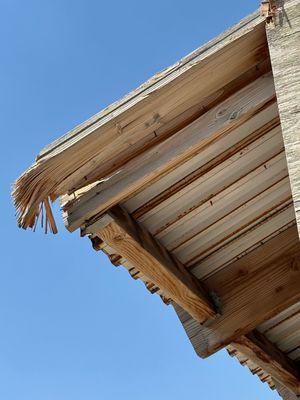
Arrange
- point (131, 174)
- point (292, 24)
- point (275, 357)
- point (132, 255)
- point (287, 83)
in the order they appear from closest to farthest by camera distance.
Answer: point (287, 83), point (292, 24), point (131, 174), point (132, 255), point (275, 357)

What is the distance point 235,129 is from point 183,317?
1.22 meters

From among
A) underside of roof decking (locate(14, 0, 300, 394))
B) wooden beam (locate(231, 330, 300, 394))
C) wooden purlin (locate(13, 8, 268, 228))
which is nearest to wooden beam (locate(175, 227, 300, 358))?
underside of roof decking (locate(14, 0, 300, 394))

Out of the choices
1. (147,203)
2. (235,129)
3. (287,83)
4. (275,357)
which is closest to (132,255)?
(147,203)

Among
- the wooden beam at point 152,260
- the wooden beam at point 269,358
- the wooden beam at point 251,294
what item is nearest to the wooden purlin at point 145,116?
the wooden beam at point 152,260

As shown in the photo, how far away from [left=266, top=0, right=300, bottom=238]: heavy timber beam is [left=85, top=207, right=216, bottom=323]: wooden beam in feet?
3.17

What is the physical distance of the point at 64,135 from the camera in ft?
8.91

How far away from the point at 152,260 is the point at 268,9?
127 centimetres

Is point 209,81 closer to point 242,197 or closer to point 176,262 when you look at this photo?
point 242,197

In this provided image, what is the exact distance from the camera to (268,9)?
2.51 metres

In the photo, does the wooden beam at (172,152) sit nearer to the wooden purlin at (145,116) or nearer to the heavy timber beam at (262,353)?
the wooden purlin at (145,116)

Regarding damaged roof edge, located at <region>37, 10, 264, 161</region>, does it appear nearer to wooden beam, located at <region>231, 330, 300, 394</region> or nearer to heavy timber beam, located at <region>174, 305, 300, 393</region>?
heavy timber beam, located at <region>174, 305, 300, 393</region>

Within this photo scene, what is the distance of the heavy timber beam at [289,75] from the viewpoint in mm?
2107

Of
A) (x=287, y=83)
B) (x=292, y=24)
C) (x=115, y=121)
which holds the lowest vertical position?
(x=287, y=83)

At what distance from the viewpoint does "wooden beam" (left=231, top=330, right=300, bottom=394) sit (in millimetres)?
3955
